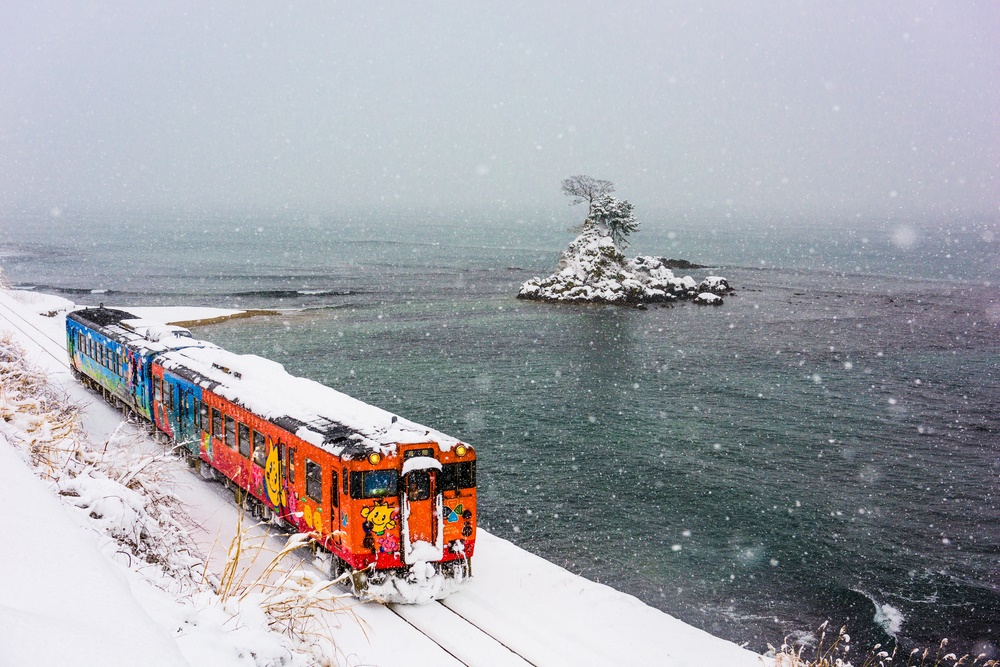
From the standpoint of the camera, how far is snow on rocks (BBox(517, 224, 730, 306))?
7319 centimetres

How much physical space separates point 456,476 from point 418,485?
0.76m

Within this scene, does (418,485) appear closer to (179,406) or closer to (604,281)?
(179,406)

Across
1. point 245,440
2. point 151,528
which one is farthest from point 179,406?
point 151,528

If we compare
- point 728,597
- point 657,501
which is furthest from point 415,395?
point 728,597

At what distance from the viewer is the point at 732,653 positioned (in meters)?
14.8

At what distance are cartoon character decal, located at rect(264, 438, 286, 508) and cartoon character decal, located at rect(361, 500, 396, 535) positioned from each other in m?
2.81

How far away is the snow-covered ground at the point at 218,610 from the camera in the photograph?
3.69 metres

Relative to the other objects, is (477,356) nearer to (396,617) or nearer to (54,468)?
(396,617)

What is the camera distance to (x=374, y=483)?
13586mm

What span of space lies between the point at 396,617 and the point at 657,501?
43.6 ft

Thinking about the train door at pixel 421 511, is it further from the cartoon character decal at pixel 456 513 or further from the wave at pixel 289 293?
the wave at pixel 289 293

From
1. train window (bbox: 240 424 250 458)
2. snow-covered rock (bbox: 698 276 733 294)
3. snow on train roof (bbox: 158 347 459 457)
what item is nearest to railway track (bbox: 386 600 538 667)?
snow on train roof (bbox: 158 347 459 457)

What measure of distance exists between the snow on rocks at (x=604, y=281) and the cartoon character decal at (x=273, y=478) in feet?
191

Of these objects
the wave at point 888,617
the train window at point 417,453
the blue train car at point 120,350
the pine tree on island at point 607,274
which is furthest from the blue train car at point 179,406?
the pine tree on island at point 607,274
